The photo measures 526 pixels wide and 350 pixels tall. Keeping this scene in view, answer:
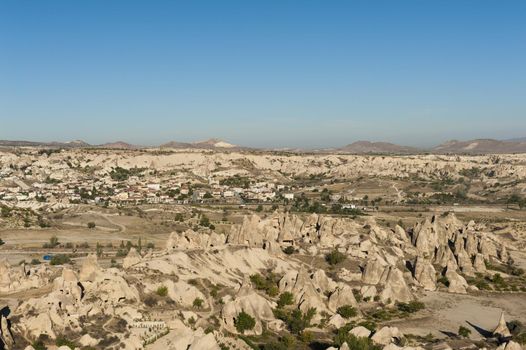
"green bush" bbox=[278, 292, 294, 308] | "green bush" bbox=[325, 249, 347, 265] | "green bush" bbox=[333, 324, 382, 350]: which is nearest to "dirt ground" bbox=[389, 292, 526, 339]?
"green bush" bbox=[333, 324, 382, 350]

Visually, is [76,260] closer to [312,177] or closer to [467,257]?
[467,257]

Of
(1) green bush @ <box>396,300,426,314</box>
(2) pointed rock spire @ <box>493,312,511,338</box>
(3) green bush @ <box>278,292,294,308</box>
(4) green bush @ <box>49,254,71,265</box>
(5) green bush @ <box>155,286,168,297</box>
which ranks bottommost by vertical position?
(1) green bush @ <box>396,300,426,314</box>

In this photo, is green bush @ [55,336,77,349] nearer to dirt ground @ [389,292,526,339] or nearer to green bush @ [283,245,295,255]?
dirt ground @ [389,292,526,339]

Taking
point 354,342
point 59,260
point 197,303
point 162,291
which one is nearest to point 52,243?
point 59,260

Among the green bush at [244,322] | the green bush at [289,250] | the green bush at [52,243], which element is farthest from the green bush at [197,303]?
the green bush at [52,243]

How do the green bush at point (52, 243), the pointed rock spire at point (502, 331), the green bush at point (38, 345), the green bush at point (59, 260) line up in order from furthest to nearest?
the green bush at point (52, 243), the green bush at point (59, 260), the pointed rock spire at point (502, 331), the green bush at point (38, 345)

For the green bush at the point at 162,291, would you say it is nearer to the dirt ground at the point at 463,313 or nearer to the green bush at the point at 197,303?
the green bush at the point at 197,303

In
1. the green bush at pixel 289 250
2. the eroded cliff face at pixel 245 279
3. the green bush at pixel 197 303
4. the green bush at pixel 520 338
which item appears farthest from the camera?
the green bush at pixel 289 250
